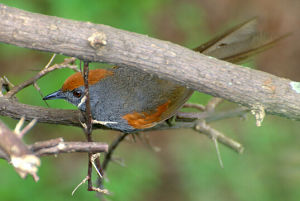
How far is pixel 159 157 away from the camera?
6.98m

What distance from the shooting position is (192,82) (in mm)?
2510

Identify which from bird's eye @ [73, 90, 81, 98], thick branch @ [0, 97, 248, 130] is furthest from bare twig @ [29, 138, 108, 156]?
bird's eye @ [73, 90, 81, 98]

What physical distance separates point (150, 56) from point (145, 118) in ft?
5.01

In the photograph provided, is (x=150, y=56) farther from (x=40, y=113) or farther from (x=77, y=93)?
(x=77, y=93)

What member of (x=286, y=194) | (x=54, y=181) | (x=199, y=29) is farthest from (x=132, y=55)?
(x=199, y=29)

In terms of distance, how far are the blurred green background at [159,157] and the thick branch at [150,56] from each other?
81.7 inches

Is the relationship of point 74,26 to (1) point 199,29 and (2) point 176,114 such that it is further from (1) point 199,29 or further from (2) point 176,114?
(1) point 199,29

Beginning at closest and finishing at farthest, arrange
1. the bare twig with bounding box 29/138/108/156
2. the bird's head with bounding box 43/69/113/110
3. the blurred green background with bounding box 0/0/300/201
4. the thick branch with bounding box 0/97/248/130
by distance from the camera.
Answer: the bare twig with bounding box 29/138/108/156 → the thick branch with bounding box 0/97/248/130 → the bird's head with bounding box 43/69/113/110 → the blurred green background with bounding box 0/0/300/201

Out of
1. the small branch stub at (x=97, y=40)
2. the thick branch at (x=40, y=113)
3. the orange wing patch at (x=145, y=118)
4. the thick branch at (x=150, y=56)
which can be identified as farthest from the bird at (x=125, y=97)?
the small branch stub at (x=97, y=40)

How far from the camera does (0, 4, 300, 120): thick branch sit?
225 centimetres

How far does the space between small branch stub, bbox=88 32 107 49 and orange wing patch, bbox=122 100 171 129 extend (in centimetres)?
155

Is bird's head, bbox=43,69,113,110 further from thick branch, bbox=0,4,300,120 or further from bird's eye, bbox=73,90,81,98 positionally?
thick branch, bbox=0,4,300,120

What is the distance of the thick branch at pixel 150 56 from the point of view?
2.25 meters

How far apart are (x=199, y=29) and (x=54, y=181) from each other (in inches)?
151
